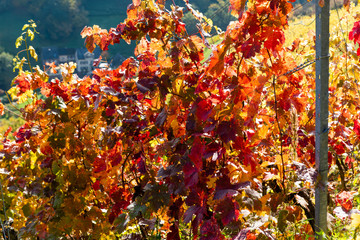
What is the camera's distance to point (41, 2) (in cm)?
5428

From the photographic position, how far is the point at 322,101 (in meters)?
1.35

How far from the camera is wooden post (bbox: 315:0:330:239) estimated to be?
130 centimetres

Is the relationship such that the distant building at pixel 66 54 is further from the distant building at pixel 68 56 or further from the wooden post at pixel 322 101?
the wooden post at pixel 322 101

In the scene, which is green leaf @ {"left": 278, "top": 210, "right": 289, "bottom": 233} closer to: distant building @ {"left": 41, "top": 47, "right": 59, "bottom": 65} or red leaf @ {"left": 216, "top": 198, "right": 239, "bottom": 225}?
red leaf @ {"left": 216, "top": 198, "right": 239, "bottom": 225}

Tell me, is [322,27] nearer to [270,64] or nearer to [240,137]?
[270,64]

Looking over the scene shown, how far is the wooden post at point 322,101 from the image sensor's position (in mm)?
1298

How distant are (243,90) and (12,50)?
5763 centimetres

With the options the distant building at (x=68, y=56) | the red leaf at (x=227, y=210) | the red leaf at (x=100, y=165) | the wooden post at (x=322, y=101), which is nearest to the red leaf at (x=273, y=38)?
the wooden post at (x=322, y=101)

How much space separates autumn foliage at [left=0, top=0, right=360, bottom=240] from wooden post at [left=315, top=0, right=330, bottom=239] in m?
0.06

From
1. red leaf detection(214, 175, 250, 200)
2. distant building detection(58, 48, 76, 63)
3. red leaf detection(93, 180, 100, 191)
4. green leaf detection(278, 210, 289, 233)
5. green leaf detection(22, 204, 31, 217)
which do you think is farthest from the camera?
distant building detection(58, 48, 76, 63)

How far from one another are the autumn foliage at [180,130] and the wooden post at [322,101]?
0.06 metres

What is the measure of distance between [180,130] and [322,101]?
0.55 metres

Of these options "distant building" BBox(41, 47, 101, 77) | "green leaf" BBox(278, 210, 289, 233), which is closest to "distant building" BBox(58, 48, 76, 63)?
"distant building" BBox(41, 47, 101, 77)

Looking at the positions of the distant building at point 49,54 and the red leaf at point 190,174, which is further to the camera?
the distant building at point 49,54
